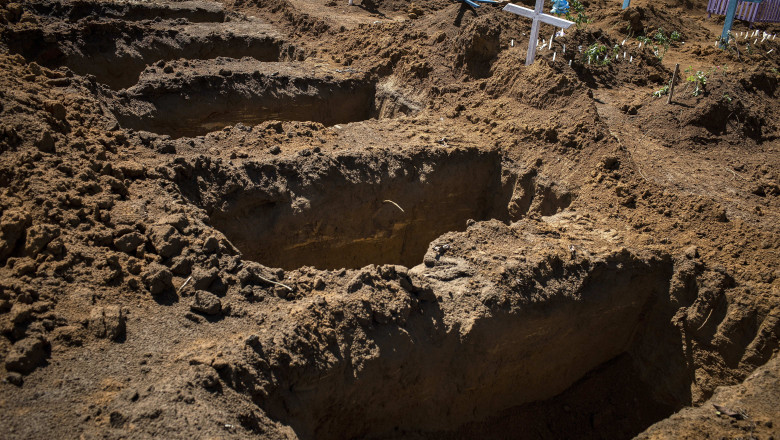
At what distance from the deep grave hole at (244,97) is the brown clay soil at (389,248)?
0.04 meters

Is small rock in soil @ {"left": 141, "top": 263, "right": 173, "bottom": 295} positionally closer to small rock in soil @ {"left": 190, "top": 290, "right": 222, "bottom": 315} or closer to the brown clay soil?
the brown clay soil

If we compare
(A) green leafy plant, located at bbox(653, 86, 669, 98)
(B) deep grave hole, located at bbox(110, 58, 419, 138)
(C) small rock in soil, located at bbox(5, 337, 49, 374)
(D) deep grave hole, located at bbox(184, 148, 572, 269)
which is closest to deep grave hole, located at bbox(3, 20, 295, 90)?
(B) deep grave hole, located at bbox(110, 58, 419, 138)

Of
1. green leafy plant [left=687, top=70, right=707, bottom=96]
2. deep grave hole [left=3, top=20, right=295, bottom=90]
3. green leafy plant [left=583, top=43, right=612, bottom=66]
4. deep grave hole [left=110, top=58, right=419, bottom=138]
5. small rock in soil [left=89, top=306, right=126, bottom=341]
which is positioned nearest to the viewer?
small rock in soil [left=89, top=306, right=126, bottom=341]

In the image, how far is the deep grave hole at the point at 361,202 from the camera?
245 inches

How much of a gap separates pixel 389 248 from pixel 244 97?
11.7ft

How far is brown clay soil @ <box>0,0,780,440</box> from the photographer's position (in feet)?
13.0

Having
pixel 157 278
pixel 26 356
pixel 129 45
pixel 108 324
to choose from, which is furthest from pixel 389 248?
pixel 129 45

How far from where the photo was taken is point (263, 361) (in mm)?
3957

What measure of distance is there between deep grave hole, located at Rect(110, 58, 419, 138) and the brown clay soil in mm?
37

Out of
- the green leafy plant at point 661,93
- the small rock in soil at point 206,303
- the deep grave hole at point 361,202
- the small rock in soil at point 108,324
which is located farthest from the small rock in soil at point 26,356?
the green leafy plant at point 661,93

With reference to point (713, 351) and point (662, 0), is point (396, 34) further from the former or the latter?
point (662, 0)

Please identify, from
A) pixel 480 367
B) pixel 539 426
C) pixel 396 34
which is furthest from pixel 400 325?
pixel 396 34

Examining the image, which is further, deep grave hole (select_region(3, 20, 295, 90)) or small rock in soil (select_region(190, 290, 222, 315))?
deep grave hole (select_region(3, 20, 295, 90))

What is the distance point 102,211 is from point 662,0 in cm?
1894
